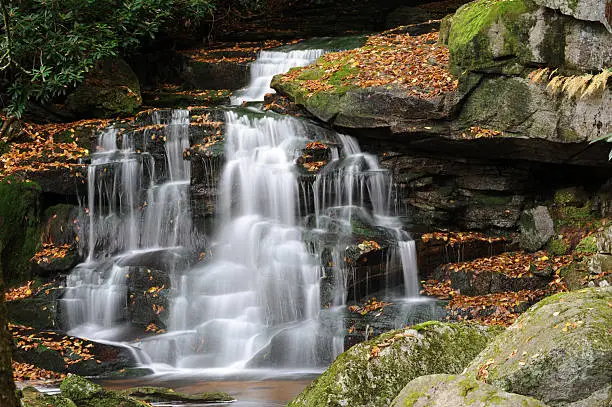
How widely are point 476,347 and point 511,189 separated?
723cm

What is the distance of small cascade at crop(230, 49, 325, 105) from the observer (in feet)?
49.5

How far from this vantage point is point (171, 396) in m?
7.20

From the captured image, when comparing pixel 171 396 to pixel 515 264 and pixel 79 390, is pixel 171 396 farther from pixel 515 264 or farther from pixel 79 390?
pixel 515 264

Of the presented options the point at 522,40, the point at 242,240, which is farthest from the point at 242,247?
the point at 522,40

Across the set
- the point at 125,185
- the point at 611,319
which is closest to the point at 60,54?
the point at 125,185

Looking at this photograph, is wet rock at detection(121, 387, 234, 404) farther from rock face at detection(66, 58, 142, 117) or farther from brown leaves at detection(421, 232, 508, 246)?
rock face at detection(66, 58, 142, 117)

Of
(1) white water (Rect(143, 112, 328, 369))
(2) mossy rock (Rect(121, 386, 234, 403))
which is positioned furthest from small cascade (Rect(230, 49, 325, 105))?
(2) mossy rock (Rect(121, 386, 234, 403))

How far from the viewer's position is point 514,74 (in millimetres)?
10359

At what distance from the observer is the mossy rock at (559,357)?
11.9ft

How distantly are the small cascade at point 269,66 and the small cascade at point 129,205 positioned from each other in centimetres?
264

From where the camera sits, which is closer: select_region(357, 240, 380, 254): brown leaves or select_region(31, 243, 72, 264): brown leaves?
select_region(357, 240, 380, 254): brown leaves

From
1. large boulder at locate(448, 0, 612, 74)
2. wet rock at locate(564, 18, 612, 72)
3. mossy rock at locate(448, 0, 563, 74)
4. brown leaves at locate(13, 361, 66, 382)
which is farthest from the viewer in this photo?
mossy rock at locate(448, 0, 563, 74)

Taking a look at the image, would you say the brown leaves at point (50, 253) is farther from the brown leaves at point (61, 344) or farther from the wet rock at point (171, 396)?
the wet rock at point (171, 396)

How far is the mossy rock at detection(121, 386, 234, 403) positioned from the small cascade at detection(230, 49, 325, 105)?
8662 millimetres
